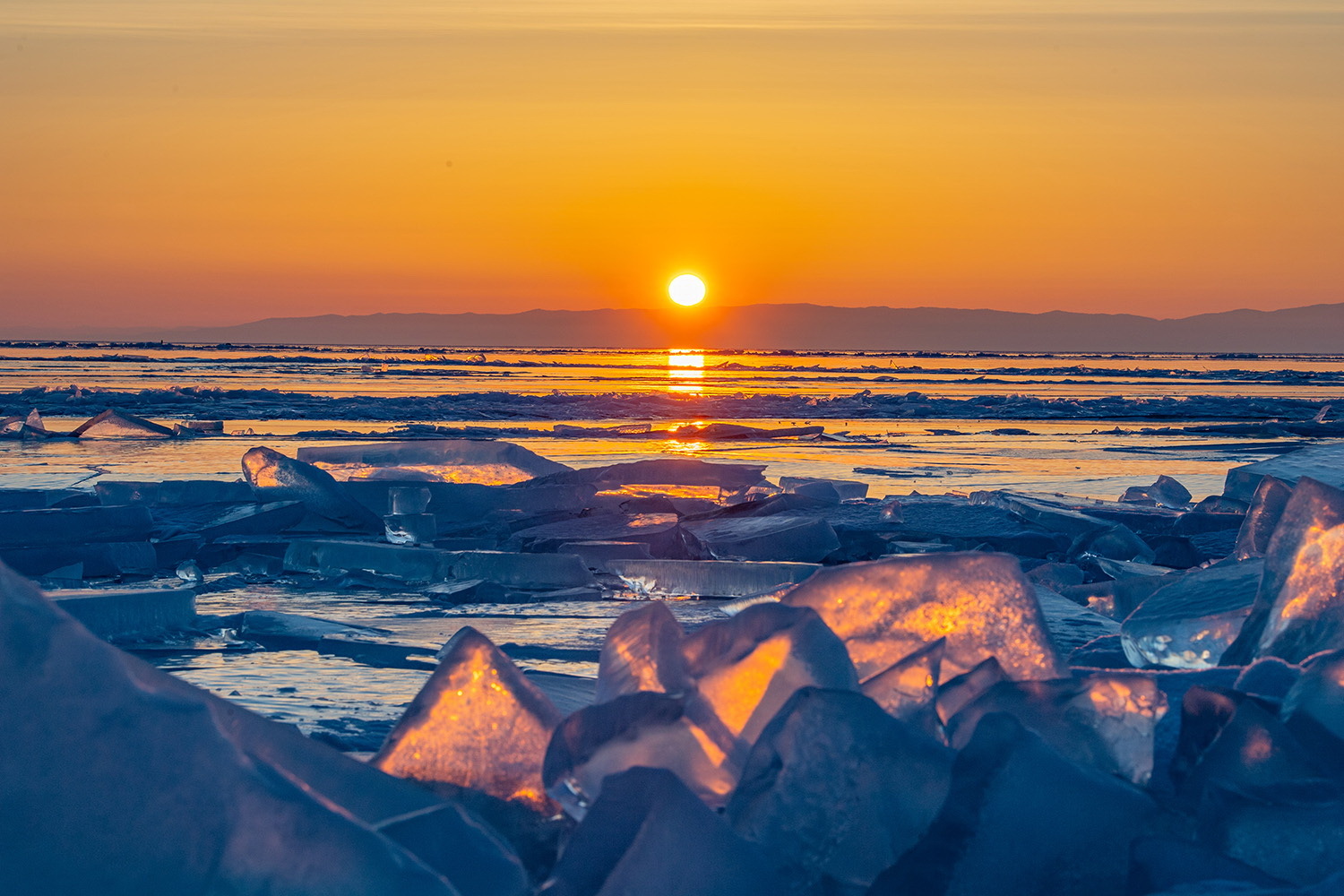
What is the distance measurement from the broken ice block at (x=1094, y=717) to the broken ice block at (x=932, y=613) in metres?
0.15

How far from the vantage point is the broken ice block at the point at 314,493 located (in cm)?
457

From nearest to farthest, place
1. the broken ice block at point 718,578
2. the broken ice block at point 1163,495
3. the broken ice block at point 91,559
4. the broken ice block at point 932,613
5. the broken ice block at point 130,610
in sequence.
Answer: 1. the broken ice block at point 932,613
2. the broken ice block at point 130,610
3. the broken ice block at point 718,578
4. the broken ice block at point 91,559
5. the broken ice block at point 1163,495

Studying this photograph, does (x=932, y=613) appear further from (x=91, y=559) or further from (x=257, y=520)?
(x=257, y=520)

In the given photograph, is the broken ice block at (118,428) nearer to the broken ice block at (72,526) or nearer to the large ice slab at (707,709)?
the broken ice block at (72,526)

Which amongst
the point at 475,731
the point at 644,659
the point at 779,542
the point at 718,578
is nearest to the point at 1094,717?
the point at 644,659

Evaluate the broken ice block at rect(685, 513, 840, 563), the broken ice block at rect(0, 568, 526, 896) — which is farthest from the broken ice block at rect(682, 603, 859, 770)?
the broken ice block at rect(685, 513, 840, 563)

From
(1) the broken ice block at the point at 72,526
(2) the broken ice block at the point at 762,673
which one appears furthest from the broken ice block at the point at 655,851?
(1) the broken ice block at the point at 72,526

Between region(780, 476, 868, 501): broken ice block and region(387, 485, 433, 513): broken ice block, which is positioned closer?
region(387, 485, 433, 513): broken ice block

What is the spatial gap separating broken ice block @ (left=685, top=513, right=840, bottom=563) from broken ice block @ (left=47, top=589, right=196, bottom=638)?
5.43 feet

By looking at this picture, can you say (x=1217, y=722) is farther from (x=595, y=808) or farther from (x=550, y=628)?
(x=550, y=628)

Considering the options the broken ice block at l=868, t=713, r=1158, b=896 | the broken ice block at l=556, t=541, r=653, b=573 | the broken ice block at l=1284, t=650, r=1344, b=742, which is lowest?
the broken ice block at l=556, t=541, r=653, b=573

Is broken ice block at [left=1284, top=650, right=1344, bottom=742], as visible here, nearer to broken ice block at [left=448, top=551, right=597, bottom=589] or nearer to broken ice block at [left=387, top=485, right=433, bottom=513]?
broken ice block at [left=448, top=551, right=597, bottom=589]

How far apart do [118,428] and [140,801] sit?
909cm

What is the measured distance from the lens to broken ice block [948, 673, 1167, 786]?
4.02 feet
